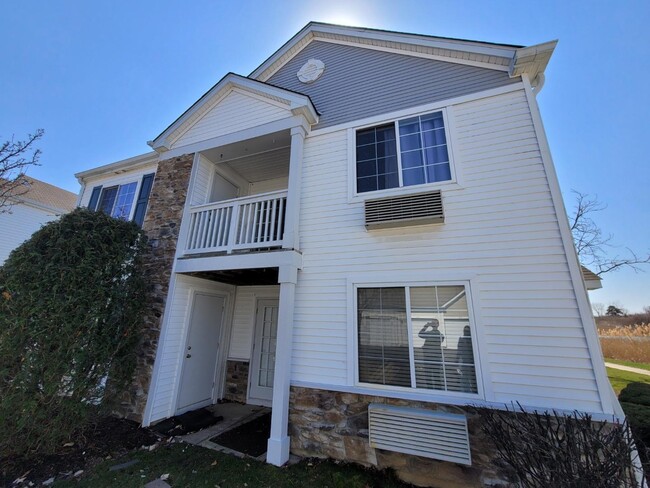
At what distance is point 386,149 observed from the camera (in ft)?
16.9

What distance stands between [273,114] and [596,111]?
10.5m

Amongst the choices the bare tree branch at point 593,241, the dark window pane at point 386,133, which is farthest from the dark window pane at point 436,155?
the bare tree branch at point 593,241

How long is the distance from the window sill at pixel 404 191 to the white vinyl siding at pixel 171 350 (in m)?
4.24

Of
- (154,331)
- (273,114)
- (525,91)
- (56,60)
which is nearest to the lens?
(525,91)

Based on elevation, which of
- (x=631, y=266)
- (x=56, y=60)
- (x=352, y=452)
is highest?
(x=56, y=60)

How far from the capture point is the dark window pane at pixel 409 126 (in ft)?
16.5

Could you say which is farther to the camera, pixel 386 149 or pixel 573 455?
pixel 386 149

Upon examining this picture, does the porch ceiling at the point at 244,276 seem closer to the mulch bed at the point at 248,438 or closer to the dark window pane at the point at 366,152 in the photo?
the dark window pane at the point at 366,152

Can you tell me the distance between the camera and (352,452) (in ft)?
13.0

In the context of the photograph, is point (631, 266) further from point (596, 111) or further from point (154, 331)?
point (154, 331)

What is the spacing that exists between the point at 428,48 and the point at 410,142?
6.87 ft

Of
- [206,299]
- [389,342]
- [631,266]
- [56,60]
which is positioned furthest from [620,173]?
[56,60]

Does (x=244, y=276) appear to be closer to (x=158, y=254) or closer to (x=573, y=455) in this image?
(x=158, y=254)

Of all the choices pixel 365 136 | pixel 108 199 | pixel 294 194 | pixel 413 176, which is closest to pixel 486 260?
pixel 413 176
